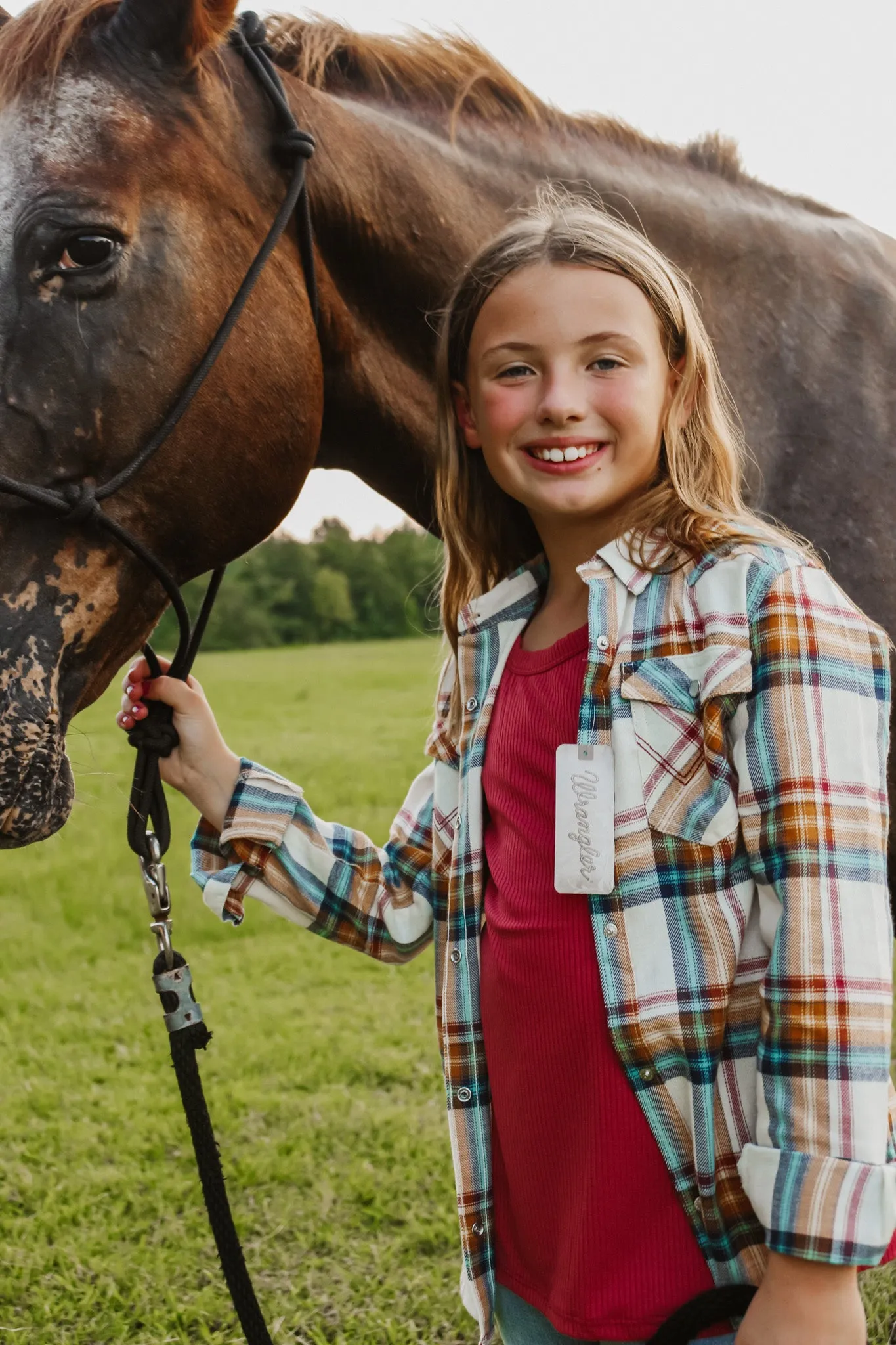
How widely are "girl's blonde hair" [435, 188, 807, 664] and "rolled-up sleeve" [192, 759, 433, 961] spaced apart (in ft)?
1.10

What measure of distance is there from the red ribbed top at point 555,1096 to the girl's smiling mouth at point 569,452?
212mm

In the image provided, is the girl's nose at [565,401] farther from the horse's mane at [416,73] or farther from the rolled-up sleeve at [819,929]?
the horse's mane at [416,73]

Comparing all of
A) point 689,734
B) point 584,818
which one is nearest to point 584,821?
point 584,818

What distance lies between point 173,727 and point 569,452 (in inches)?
29.1

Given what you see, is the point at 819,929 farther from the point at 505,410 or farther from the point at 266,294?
the point at 266,294

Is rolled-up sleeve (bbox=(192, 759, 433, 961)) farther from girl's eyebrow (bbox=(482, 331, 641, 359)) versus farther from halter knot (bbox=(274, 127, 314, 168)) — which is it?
halter knot (bbox=(274, 127, 314, 168))

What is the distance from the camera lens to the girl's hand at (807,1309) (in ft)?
3.47

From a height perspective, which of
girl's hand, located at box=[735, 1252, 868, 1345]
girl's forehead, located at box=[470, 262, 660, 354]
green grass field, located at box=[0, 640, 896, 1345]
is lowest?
green grass field, located at box=[0, 640, 896, 1345]

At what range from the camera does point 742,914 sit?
3.95 feet

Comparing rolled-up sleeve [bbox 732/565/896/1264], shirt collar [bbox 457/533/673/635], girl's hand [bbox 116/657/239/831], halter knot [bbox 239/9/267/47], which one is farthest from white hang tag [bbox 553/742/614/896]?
halter knot [bbox 239/9/267/47]

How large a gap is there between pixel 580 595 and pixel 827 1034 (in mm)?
633

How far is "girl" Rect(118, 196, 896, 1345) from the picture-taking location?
112 cm

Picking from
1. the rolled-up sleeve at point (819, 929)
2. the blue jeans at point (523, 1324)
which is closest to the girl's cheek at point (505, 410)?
the rolled-up sleeve at point (819, 929)

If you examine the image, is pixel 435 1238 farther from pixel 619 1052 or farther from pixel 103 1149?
pixel 619 1052
